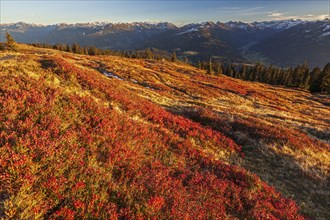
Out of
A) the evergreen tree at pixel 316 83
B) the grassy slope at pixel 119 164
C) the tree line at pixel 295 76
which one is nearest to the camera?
the grassy slope at pixel 119 164

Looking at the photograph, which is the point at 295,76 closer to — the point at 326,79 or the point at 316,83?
the point at 316,83

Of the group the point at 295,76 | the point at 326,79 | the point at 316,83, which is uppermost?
the point at 326,79

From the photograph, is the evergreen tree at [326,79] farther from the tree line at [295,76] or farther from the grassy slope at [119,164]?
the grassy slope at [119,164]

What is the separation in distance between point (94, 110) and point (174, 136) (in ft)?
15.1

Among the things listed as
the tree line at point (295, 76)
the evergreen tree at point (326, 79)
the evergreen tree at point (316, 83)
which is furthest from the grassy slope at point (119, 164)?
the evergreen tree at point (316, 83)

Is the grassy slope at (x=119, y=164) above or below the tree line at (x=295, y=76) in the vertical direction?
above

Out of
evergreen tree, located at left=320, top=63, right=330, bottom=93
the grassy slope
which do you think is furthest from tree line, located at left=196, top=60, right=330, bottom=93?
the grassy slope

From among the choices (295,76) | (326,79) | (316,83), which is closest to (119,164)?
(326,79)

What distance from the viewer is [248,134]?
1802 centimetres

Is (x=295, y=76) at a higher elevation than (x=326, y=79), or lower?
lower

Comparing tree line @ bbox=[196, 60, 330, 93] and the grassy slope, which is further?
tree line @ bbox=[196, 60, 330, 93]

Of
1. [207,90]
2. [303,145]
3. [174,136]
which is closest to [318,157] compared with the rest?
[303,145]

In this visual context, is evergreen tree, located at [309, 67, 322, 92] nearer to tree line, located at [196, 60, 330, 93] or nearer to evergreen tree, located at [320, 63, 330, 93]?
tree line, located at [196, 60, 330, 93]

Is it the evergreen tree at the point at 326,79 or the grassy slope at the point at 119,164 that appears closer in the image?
the grassy slope at the point at 119,164
